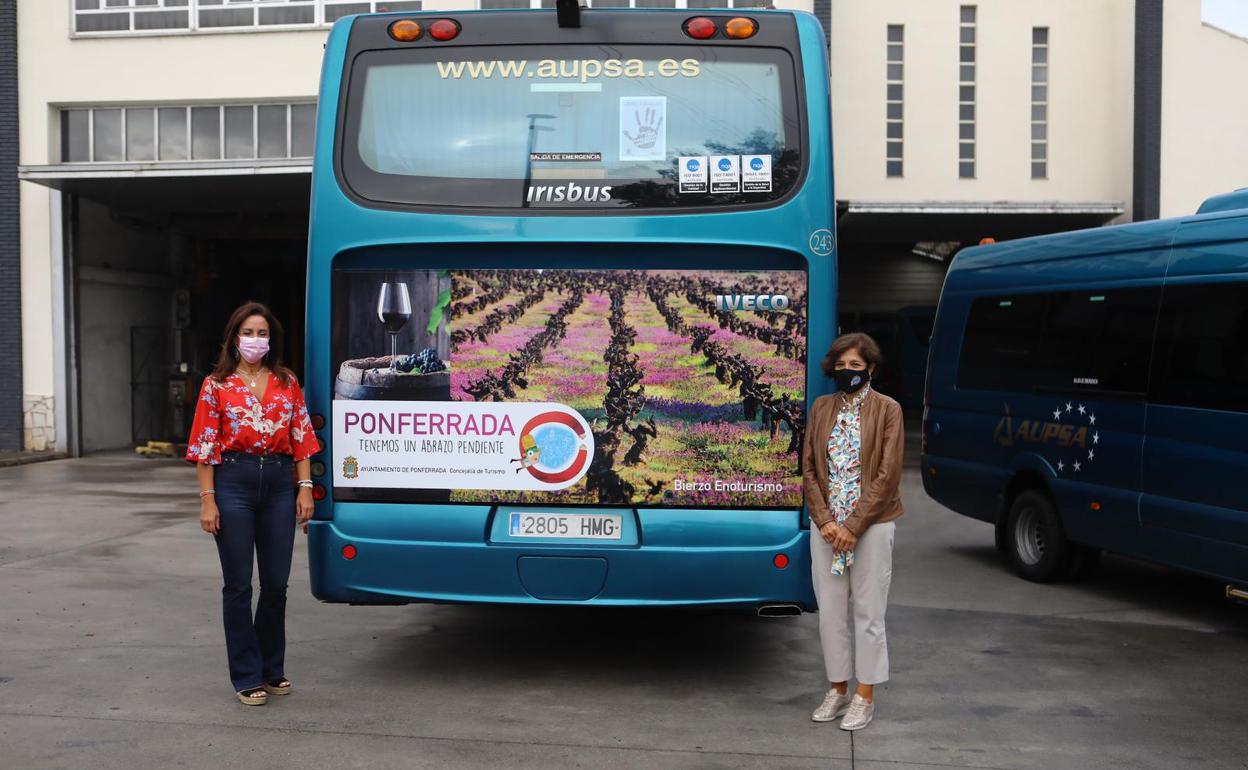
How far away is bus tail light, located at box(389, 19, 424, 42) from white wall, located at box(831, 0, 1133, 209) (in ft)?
50.0

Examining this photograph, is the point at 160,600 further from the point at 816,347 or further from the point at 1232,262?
the point at 1232,262

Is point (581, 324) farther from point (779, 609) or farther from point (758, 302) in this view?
point (779, 609)

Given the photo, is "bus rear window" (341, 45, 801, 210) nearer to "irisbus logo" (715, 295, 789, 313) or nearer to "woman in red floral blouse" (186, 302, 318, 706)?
"irisbus logo" (715, 295, 789, 313)

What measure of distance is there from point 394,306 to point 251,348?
2.25ft

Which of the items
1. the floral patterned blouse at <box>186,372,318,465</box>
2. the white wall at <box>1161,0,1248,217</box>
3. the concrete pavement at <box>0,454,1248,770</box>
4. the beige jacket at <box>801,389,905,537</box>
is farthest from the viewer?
the white wall at <box>1161,0,1248,217</box>

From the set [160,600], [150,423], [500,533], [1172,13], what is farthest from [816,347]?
[150,423]

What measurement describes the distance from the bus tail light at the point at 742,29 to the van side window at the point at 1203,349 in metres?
3.40

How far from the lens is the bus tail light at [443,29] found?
6.05 meters

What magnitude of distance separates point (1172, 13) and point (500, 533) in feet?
59.2

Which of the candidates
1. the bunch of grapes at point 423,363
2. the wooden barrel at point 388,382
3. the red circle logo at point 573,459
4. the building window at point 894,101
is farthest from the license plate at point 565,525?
the building window at point 894,101

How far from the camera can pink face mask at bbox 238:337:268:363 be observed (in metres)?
5.71

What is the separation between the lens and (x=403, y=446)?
5.91 meters

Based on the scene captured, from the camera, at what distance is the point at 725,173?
5.90 metres

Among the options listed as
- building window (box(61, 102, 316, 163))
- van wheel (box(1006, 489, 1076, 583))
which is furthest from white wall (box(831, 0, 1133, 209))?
van wheel (box(1006, 489, 1076, 583))
